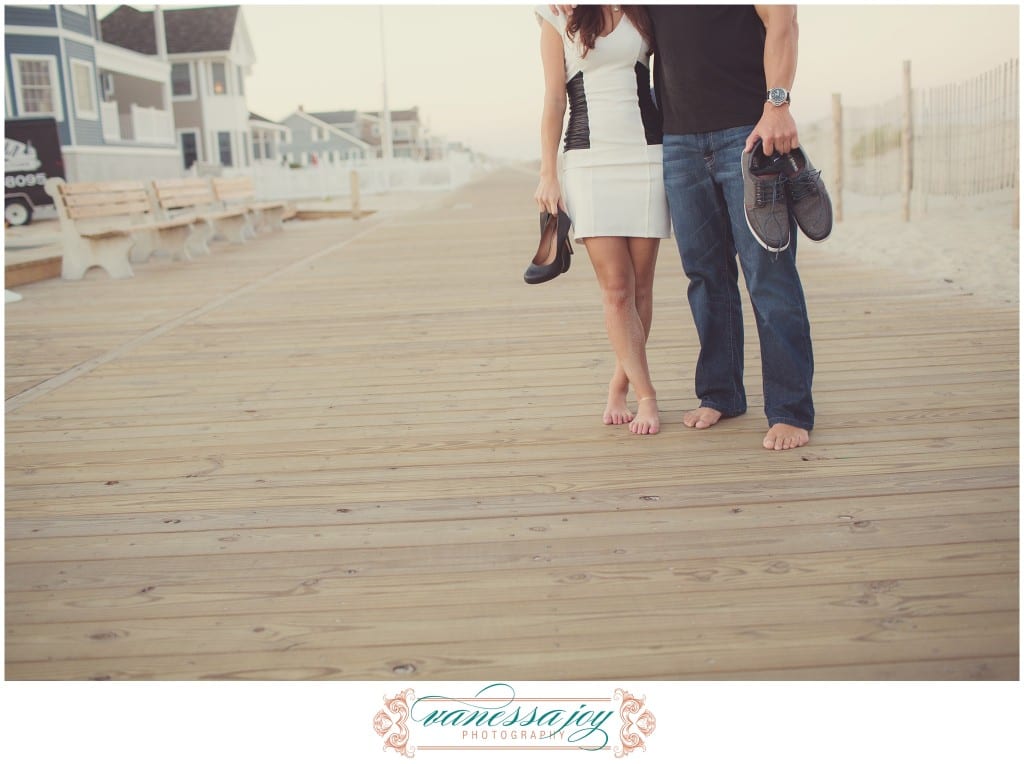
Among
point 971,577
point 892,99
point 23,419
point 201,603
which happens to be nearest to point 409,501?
point 201,603

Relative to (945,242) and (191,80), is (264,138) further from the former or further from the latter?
(945,242)

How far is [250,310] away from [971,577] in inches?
188

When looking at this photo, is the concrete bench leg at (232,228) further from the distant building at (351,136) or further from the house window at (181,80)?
the distant building at (351,136)

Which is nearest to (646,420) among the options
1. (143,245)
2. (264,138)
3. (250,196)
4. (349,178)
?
(143,245)

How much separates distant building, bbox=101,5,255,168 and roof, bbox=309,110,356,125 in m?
45.0

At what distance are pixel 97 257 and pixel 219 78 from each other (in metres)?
27.1

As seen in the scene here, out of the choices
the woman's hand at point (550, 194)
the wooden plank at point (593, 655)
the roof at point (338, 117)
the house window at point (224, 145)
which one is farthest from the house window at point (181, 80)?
the roof at point (338, 117)

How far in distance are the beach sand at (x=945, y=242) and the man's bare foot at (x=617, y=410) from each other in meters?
2.82

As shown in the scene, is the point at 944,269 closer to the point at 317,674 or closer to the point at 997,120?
the point at 997,120

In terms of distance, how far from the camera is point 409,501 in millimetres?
2518

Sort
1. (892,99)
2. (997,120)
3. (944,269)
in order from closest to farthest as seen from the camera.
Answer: (944,269) < (997,120) < (892,99)

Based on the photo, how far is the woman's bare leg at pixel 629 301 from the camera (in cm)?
289

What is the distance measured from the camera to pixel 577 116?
9.11 feet

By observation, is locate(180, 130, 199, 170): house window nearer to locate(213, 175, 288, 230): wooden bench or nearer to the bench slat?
locate(213, 175, 288, 230): wooden bench
